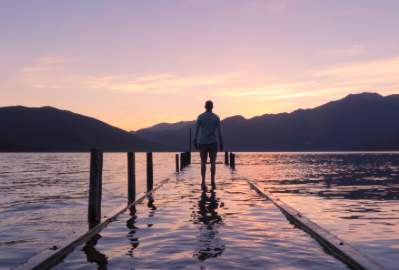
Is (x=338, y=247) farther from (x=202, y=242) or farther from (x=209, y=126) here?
(x=209, y=126)

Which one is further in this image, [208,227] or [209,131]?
[209,131]

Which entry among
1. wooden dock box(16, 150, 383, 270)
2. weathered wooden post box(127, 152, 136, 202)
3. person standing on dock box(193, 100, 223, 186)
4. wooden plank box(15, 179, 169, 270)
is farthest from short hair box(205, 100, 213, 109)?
wooden plank box(15, 179, 169, 270)

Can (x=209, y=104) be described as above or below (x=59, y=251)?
above

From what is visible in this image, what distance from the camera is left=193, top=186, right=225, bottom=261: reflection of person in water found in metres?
5.09

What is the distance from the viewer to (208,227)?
671 cm

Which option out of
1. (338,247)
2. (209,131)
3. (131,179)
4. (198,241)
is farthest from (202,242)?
(209,131)

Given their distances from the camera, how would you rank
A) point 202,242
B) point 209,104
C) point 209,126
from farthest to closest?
1. point 209,104
2. point 209,126
3. point 202,242

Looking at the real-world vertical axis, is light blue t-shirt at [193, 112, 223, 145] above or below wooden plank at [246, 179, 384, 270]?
above

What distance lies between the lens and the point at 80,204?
12250 mm

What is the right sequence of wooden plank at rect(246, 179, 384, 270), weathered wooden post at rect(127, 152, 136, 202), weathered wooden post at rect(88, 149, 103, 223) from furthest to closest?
weathered wooden post at rect(127, 152, 136, 202) < weathered wooden post at rect(88, 149, 103, 223) < wooden plank at rect(246, 179, 384, 270)

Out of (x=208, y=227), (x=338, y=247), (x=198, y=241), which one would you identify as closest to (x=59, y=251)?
(x=198, y=241)

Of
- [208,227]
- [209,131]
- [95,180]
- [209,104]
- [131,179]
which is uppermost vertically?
[209,104]

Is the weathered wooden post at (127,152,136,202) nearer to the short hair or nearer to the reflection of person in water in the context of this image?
the reflection of person in water

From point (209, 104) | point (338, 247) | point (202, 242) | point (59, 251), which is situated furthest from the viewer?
point (209, 104)
